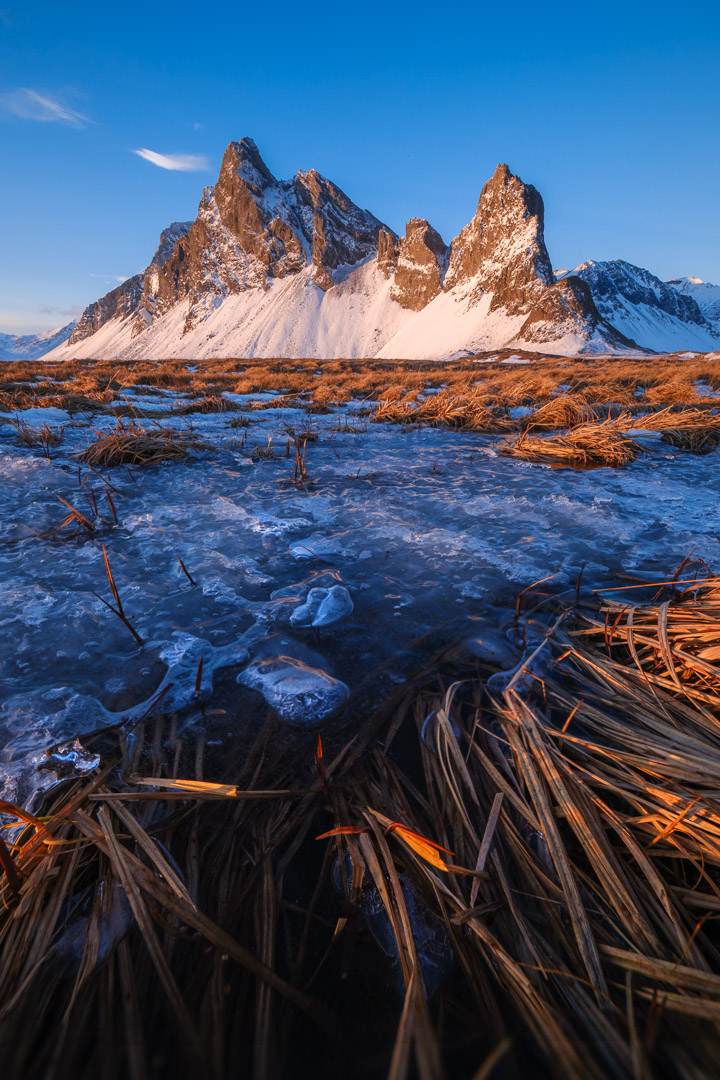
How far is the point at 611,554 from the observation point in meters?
2.03

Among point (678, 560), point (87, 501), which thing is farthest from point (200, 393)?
point (678, 560)

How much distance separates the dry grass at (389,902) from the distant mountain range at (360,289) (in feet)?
179

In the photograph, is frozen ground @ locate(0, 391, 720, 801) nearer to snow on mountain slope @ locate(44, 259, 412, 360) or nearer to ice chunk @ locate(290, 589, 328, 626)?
ice chunk @ locate(290, 589, 328, 626)

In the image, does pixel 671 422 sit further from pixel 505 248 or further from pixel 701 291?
pixel 701 291

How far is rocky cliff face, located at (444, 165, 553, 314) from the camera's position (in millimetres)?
56594

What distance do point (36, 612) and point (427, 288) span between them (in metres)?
82.9

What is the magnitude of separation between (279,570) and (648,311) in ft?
436

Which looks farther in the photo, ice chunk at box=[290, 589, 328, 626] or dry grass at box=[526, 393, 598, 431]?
dry grass at box=[526, 393, 598, 431]

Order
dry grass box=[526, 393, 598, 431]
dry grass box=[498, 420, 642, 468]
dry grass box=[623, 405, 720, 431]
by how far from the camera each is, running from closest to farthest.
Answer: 1. dry grass box=[498, 420, 642, 468]
2. dry grass box=[623, 405, 720, 431]
3. dry grass box=[526, 393, 598, 431]

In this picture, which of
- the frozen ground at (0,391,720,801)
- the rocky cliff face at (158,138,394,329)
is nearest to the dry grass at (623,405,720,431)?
the frozen ground at (0,391,720,801)

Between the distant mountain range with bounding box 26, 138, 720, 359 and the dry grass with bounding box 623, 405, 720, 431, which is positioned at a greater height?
the distant mountain range with bounding box 26, 138, 720, 359

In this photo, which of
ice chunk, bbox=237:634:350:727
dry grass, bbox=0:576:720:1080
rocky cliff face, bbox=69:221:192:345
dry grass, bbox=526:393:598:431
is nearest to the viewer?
dry grass, bbox=0:576:720:1080

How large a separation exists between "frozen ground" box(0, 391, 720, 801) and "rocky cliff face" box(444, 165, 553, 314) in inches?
2507

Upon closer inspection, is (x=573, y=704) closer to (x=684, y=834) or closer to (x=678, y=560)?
(x=684, y=834)
